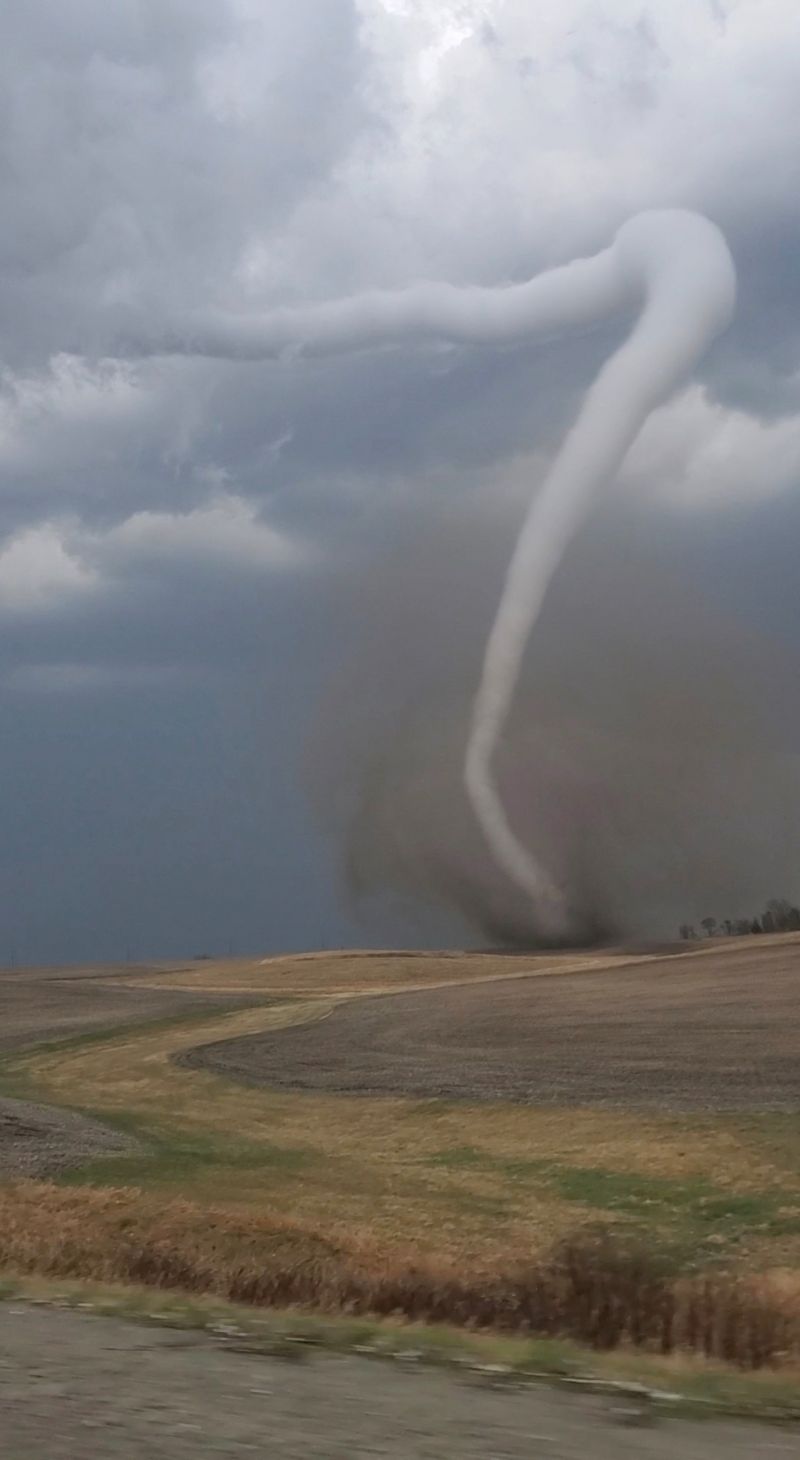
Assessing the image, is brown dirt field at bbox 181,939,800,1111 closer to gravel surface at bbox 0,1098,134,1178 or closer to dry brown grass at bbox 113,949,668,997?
gravel surface at bbox 0,1098,134,1178

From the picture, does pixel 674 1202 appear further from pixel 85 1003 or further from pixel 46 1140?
pixel 85 1003

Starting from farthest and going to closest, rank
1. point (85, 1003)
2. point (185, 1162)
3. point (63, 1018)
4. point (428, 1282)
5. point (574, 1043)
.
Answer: point (85, 1003) → point (63, 1018) → point (574, 1043) → point (185, 1162) → point (428, 1282)

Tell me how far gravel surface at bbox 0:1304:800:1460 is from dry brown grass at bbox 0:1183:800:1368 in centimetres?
288

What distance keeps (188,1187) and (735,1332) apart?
19840 mm

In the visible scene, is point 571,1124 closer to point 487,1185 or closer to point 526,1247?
point 487,1185

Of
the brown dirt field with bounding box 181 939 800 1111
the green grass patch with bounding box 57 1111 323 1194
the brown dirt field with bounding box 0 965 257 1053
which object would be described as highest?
the brown dirt field with bounding box 0 965 257 1053

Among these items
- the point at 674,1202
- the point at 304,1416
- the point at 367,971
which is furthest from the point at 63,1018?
the point at 304,1416

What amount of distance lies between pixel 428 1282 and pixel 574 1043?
38770mm

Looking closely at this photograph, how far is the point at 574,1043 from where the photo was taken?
53.2m

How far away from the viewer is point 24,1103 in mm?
42062

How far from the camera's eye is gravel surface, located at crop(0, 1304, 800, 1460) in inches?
321

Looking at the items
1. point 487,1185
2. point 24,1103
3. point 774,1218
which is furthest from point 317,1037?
point 774,1218

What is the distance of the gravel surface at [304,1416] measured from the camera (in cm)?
816

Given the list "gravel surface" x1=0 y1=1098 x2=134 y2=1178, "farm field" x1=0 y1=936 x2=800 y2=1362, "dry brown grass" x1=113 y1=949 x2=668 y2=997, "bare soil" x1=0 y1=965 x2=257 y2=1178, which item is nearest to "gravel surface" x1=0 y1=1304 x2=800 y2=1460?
"farm field" x1=0 y1=936 x2=800 y2=1362
